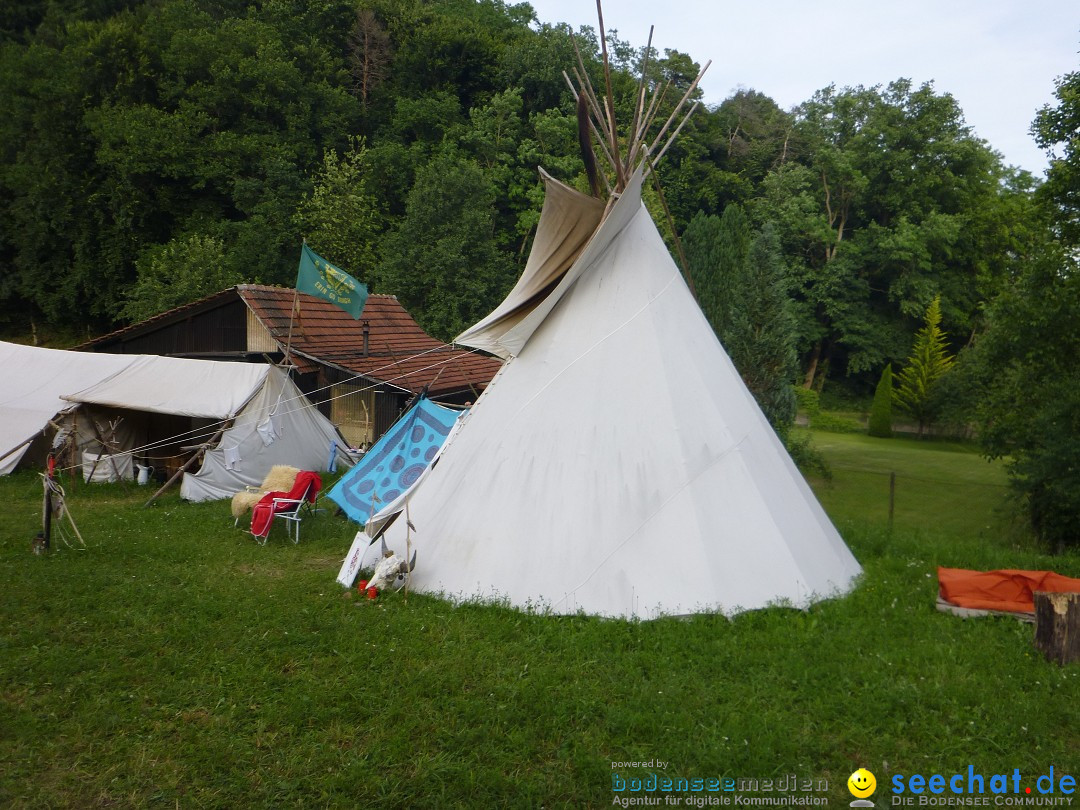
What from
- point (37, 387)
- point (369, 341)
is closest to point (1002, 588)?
point (369, 341)

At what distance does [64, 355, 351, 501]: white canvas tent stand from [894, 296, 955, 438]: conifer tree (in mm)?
29209

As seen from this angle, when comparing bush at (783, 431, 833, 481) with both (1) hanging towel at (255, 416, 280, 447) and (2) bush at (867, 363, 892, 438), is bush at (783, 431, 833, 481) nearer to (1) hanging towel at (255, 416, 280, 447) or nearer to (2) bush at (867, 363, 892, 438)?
(1) hanging towel at (255, 416, 280, 447)

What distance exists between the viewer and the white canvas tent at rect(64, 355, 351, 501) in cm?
1379

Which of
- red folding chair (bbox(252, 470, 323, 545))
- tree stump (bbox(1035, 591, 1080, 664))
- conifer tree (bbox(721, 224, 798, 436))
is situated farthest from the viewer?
conifer tree (bbox(721, 224, 798, 436))

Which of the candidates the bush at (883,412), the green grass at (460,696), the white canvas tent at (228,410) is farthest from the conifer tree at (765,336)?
the bush at (883,412)

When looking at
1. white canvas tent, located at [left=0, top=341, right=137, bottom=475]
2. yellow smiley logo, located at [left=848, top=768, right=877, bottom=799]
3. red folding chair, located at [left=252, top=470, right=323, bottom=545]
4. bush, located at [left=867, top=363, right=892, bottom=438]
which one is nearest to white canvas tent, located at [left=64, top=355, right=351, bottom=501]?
white canvas tent, located at [left=0, top=341, right=137, bottom=475]

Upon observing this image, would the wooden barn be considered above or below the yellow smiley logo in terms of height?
above

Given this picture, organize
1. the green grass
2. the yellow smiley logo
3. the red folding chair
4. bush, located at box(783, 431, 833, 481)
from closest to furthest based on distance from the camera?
the yellow smiley logo → the green grass → the red folding chair → bush, located at box(783, 431, 833, 481)

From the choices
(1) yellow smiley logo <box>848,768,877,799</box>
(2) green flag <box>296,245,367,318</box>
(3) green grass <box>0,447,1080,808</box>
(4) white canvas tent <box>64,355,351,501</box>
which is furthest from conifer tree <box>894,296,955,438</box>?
(1) yellow smiley logo <box>848,768,877,799</box>

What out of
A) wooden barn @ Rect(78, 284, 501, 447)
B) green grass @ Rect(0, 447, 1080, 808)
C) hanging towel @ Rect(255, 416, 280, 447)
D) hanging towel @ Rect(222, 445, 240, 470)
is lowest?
green grass @ Rect(0, 447, 1080, 808)

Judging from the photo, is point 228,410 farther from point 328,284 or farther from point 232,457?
point 328,284

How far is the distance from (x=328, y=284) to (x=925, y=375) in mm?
30751

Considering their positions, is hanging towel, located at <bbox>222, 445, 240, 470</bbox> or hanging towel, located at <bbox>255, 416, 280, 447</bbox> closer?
hanging towel, located at <bbox>222, 445, 240, 470</bbox>

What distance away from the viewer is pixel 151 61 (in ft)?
115
